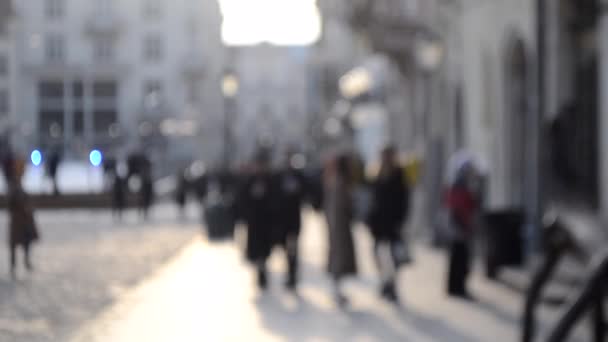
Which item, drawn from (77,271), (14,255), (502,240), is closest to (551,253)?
(502,240)

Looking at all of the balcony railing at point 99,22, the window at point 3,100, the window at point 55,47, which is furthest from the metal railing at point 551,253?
the window at point 55,47

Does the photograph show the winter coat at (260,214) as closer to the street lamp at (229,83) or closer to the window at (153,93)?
the street lamp at (229,83)

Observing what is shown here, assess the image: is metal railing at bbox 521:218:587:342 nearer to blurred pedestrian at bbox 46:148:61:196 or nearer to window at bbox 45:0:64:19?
window at bbox 45:0:64:19

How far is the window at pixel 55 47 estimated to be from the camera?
1179 inches

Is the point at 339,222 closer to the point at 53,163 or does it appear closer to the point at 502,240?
the point at 502,240

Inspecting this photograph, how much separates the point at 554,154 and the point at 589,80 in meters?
1.13

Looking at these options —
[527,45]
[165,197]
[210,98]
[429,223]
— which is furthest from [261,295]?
[210,98]

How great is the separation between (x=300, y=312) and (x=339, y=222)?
144cm

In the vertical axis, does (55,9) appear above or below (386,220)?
above

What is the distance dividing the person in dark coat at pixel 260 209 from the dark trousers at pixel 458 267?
2.35m

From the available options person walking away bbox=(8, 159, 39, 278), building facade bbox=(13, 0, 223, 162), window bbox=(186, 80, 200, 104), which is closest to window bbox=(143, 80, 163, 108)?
building facade bbox=(13, 0, 223, 162)

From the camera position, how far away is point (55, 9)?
77.4 ft

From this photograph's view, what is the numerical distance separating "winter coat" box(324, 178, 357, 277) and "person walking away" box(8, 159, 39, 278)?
16.3 ft

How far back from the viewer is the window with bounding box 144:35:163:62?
51281 millimetres
